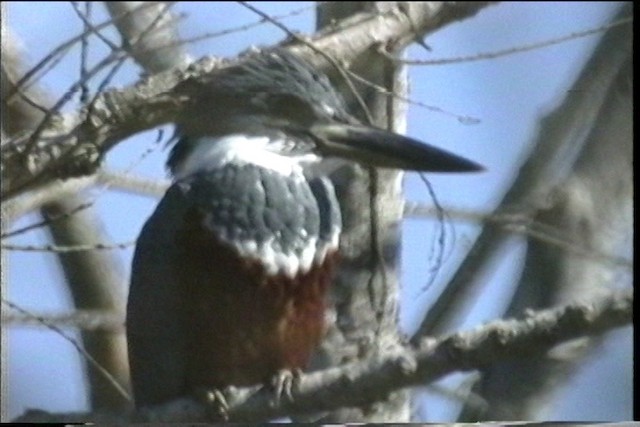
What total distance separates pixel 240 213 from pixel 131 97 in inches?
7.3

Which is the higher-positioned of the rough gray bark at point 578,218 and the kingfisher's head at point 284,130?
the kingfisher's head at point 284,130

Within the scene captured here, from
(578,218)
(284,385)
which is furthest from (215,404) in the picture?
(578,218)

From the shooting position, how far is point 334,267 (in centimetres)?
135

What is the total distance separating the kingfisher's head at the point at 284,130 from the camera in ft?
4.40

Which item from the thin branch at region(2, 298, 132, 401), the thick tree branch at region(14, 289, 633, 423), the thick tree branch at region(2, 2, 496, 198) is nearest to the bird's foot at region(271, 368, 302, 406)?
the thick tree branch at region(14, 289, 633, 423)

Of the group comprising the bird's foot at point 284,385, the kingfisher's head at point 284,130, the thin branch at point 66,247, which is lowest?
the bird's foot at point 284,385

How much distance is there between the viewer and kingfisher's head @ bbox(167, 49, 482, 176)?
1.34 metres

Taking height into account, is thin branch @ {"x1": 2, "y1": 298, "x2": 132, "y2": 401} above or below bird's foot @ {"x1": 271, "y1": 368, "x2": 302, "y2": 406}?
above

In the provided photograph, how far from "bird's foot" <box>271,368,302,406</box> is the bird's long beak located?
24cm

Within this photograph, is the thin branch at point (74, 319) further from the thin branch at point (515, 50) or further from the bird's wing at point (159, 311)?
the thin branch at point (515, 50)

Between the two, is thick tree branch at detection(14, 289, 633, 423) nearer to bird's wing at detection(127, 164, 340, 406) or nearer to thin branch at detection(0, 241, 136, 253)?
bird's wing at detection(127, 164, 340, 406)

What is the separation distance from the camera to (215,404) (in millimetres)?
1324

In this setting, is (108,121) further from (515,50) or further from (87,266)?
(515,50)

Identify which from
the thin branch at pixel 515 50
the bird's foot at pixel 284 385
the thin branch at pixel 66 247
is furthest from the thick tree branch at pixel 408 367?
the thin branch at pixel 515 50
